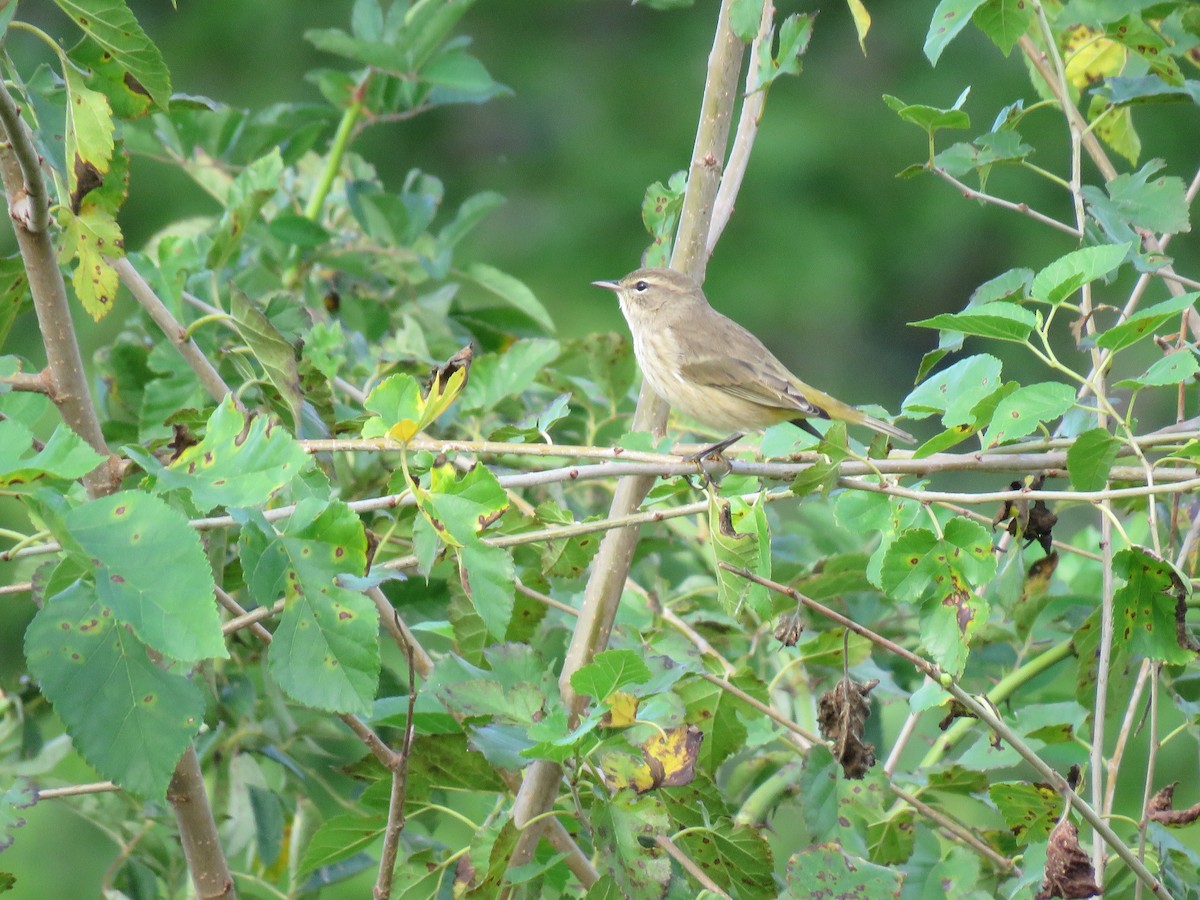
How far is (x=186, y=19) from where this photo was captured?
8.88 m

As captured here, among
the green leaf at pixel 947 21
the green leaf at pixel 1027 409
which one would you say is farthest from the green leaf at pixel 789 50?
the green leaf at pixel 1027 409

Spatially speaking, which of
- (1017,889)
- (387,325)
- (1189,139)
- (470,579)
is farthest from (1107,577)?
(1189,139)

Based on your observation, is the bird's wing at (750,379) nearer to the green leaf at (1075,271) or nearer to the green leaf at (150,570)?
the green leaf at (1075,271)

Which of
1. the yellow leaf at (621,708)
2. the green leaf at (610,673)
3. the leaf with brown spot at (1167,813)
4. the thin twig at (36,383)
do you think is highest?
the thin twig at (36,383)

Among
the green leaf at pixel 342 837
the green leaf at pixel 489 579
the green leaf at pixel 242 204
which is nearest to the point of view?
the green leaf at pixel 489 579

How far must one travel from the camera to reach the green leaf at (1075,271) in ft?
4.14

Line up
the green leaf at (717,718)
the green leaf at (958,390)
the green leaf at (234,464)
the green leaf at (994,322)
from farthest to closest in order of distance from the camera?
1. the green leaf at (717,718)
2. the green leaf at (958,390)
3. the green leaf at (994,322)
4. the green leaf at (234,464)

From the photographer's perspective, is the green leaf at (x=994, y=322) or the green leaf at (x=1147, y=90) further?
the green leaf at (x=1147, y=90)

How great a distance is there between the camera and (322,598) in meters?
1.04

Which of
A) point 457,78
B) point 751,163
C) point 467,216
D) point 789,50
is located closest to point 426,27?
point 457,78

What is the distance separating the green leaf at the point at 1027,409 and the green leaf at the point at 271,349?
30.4 inches

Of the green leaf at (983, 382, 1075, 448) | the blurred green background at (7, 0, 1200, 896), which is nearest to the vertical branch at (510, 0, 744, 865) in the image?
the green leaf at (983, 382, 1075, 448)

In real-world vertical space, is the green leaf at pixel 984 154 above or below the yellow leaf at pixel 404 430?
above

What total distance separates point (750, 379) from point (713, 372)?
3.9 inches
